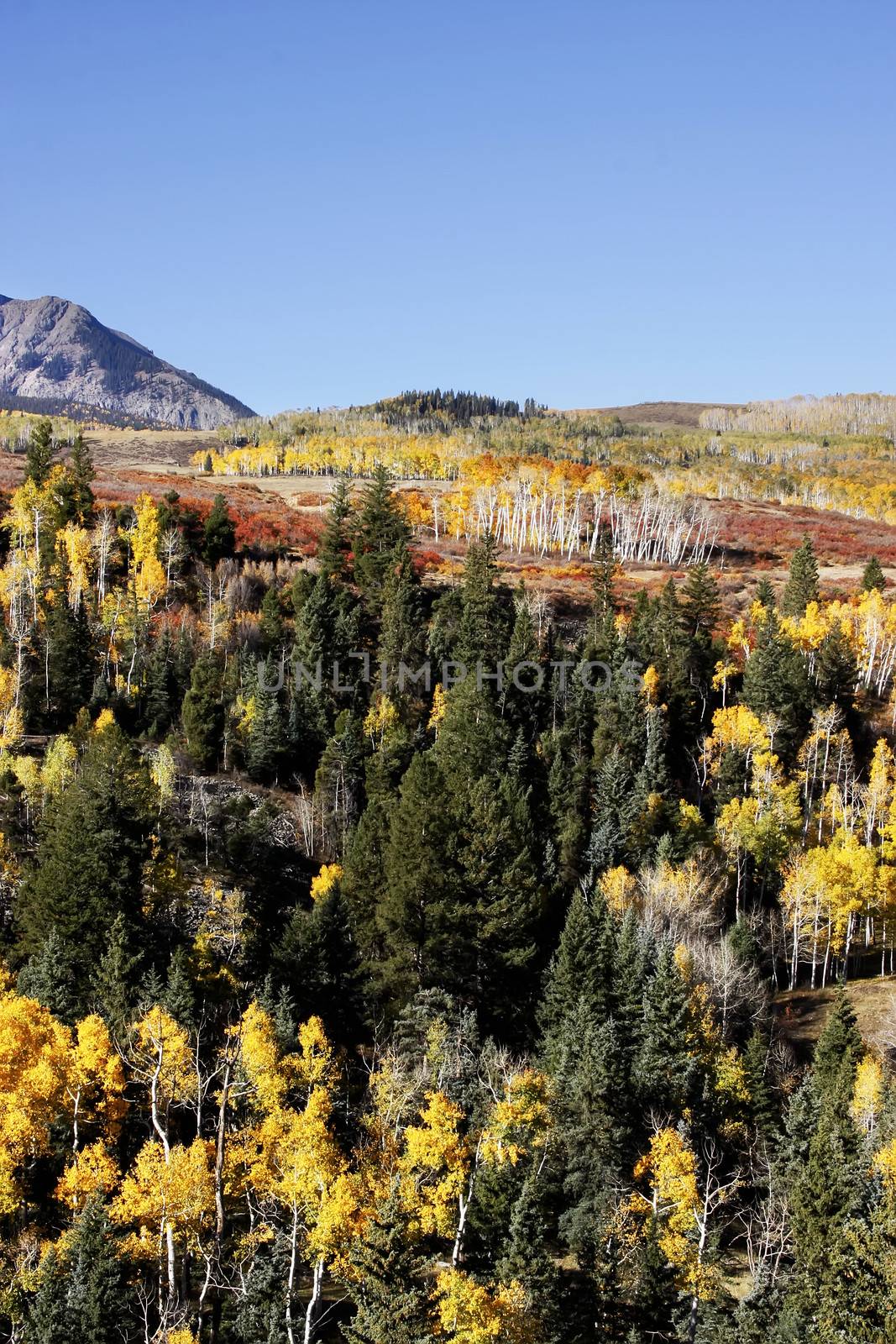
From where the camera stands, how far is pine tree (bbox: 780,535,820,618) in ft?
283

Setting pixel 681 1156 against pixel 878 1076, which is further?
pixel 878 1076

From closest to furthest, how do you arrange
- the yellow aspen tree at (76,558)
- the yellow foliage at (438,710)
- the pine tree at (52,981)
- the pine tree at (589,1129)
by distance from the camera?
1. the pine tree at (589,1129)
2. the pine tree at (52,981)
3. the yellow foliage at (438,710)
4. the yellow aspen tree at (76,558)

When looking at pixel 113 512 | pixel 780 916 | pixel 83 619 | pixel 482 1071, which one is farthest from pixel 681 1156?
pixel 113 512

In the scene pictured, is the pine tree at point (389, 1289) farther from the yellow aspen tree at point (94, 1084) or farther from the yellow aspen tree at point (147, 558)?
the yellow aspen tree at point (147, 558)

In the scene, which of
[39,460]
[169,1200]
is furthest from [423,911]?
[39,460]

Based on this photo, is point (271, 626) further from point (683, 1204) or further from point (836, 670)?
point (683, 1204)

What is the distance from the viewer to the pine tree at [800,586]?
3401 inches

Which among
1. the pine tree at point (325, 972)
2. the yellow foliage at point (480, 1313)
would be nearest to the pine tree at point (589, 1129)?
the yellow foliage at point (480, 1313)

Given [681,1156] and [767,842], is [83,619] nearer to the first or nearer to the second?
[767,842]

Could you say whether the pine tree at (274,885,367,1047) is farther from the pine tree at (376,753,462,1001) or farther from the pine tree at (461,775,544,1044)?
the pine tree at (461,775,544,1044)

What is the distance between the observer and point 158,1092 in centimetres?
3347

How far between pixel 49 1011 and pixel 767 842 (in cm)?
3927

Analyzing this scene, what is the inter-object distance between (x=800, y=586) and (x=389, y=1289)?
71.6 metres

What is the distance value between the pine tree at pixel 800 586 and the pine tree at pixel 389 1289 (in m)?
66.8
